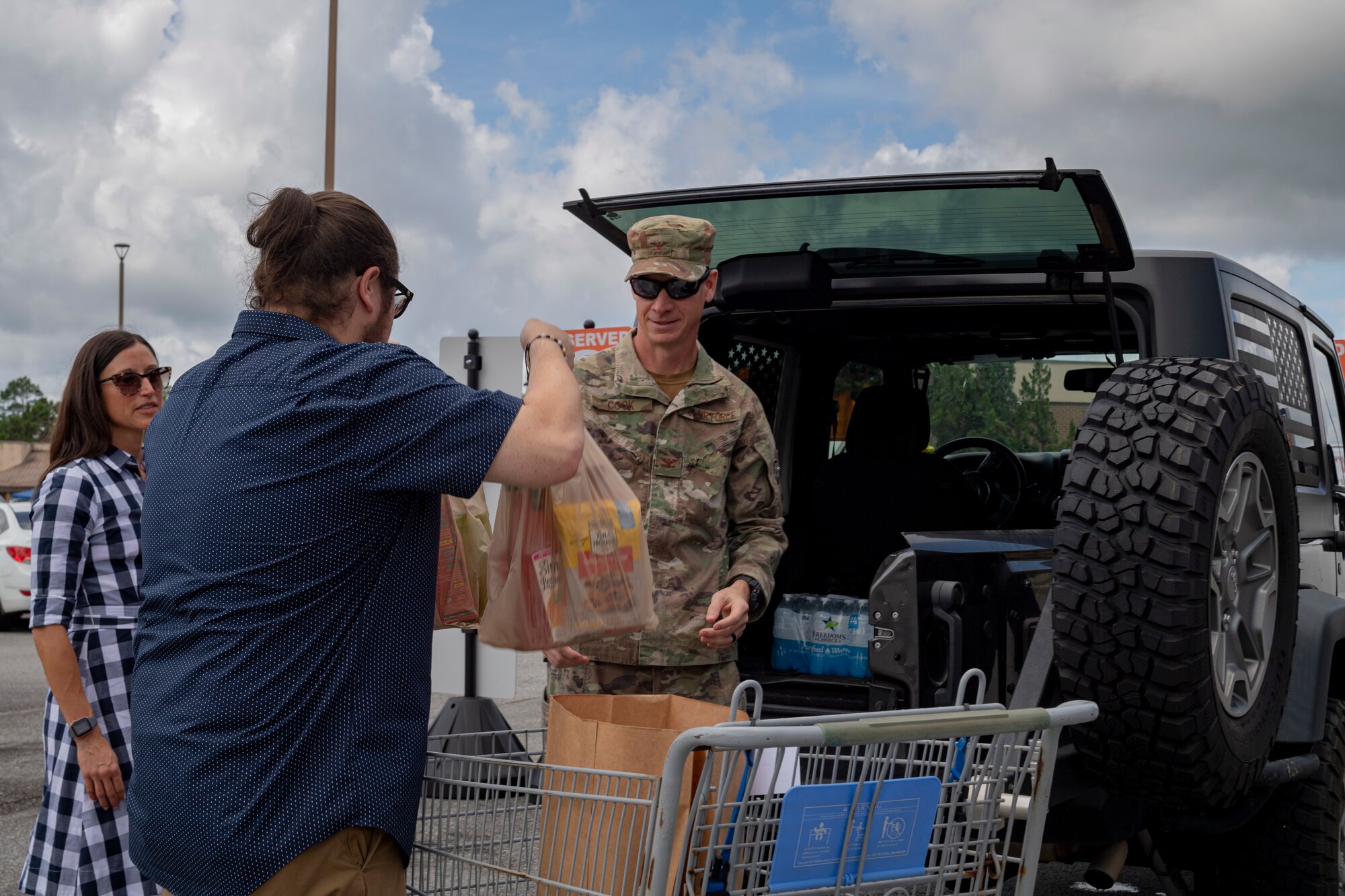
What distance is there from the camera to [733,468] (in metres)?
3.41

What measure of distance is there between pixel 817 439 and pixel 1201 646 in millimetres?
2276

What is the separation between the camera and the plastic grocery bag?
2.38m

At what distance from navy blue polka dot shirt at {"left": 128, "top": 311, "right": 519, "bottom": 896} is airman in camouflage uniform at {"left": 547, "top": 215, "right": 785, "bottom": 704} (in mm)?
1186

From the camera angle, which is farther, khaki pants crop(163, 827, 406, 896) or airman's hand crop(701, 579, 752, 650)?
airman's hand crop(701, 579, 752, 650)

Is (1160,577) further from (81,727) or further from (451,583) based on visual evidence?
(81,727)

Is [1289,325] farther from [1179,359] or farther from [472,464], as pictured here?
[472,464]

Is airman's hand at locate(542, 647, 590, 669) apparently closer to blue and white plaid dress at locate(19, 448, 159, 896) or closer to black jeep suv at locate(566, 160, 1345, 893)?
black jeep suv at locate(566, 160, 1345, 893)

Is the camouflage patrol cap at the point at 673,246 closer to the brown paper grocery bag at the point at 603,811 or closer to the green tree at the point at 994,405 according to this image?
the brown paper grocery bag at the point at 603,811

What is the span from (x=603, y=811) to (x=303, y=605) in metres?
0.56

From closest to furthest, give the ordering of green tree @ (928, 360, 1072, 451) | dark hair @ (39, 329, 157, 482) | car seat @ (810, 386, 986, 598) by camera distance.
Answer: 1. dark hair @ (39, 329, 157, 482)
2. car seat @ (810, 386, 986, 598)
3. green tree @ (928, 360, 1072, 451)

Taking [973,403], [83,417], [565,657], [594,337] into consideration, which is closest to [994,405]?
[973,403]

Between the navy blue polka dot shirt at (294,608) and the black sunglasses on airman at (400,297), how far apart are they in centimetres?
21

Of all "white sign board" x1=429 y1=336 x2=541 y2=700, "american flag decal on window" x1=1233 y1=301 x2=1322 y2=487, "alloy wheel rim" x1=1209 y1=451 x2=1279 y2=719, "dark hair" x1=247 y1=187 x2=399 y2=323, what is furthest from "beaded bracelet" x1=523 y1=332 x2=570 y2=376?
"white sign board" x1=429 y1=336 x2=541 y2=700

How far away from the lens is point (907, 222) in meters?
3.49
